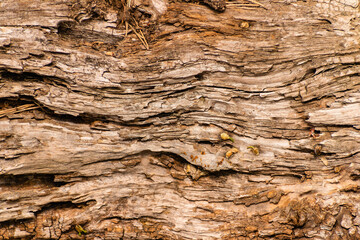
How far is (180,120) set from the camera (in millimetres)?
3934

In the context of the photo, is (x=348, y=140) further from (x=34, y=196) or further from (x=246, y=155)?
(x=34, y=196)

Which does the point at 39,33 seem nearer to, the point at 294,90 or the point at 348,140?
the point at 294,90

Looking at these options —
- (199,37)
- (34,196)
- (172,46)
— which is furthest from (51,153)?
(199,37)

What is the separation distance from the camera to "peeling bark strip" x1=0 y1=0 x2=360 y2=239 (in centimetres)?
370

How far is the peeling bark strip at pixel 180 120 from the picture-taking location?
3.70m

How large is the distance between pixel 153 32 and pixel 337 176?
3233 millimetres

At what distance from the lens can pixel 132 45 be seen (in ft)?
13.1

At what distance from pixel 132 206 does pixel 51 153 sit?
130cm

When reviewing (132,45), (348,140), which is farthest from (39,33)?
(348,140)

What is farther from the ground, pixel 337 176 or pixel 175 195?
pixel 337 176

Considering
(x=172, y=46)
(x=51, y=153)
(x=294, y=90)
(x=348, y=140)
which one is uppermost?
(x=172, y=46)

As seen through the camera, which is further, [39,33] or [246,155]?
[246,155]

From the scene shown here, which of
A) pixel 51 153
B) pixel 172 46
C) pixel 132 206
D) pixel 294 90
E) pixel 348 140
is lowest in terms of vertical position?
pixel 132 206

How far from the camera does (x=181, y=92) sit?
390 centimetres
